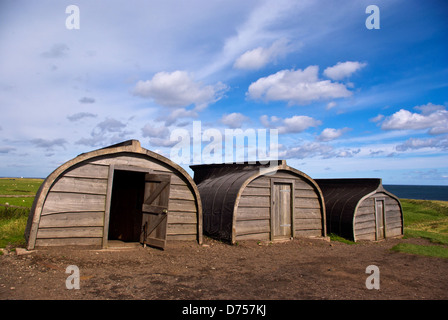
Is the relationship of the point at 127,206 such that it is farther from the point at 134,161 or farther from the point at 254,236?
the point at 254,236

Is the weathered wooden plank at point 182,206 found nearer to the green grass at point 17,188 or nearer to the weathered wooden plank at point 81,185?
the weathered wooden plank at point 81,185

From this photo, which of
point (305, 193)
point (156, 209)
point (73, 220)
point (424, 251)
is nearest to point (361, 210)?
point (305, 193)

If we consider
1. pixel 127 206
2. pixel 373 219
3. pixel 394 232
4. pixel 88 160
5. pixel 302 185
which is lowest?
pixel 394 232

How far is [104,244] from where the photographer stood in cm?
862

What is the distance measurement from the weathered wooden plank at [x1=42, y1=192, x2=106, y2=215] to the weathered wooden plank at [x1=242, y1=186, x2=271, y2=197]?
5016mm

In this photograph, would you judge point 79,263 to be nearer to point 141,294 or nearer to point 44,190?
point 44,190

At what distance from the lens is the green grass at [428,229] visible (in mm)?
11266

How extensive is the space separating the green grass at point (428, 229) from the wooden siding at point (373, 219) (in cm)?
127

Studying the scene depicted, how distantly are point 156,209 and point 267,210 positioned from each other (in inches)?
181

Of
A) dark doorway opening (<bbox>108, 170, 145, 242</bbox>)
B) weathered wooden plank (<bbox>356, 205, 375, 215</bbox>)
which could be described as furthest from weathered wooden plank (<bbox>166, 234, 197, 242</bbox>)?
weathered wooden plank (<bbox>356, 205, 375, 215</bbox>)

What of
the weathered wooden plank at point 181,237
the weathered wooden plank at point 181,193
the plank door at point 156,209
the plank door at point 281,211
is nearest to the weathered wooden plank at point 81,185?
the plank door at point 156,209

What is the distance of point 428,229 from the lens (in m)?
21.8

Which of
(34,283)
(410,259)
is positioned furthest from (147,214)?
(410,259)
